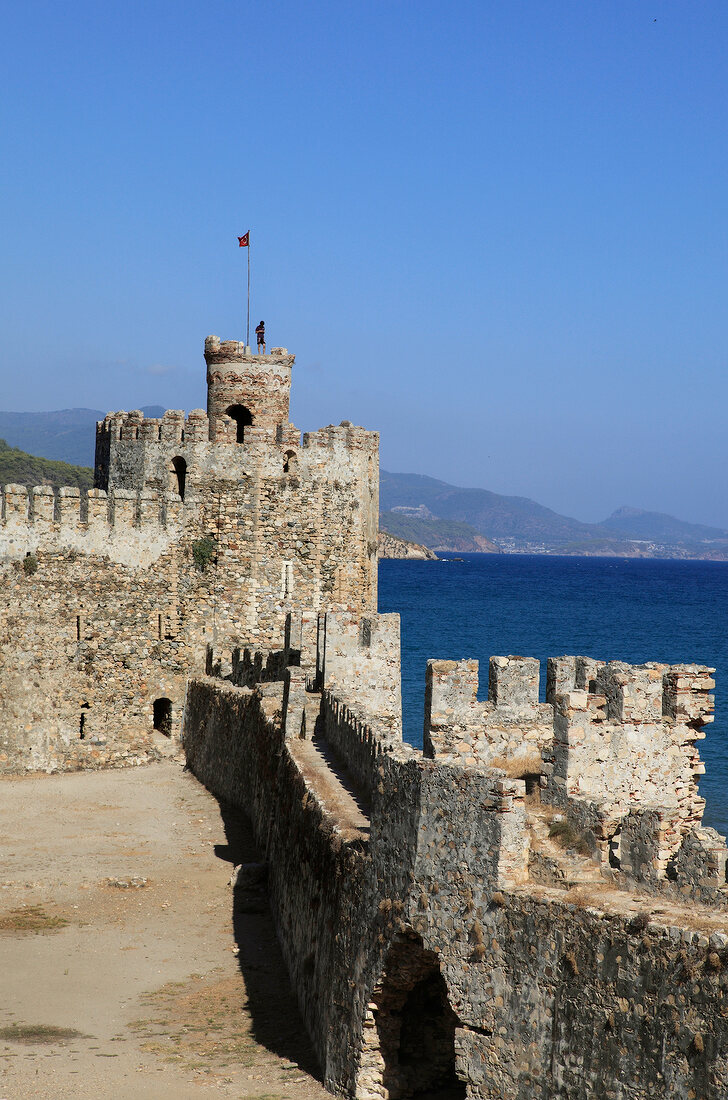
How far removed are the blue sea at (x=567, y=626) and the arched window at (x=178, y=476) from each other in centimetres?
1049

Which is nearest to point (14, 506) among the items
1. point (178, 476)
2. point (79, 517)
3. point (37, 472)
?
point (79, 517)

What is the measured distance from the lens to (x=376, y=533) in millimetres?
35469

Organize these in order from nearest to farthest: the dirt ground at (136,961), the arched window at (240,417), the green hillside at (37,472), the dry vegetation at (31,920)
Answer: the dirt ground at (136,961), the dry vegetation at (31,920), the arched window at (240,417), the green hillside at (37,472)

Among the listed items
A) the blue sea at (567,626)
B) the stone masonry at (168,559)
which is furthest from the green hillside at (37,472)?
the stone masonry at (168,559)

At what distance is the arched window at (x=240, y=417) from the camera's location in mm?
33406

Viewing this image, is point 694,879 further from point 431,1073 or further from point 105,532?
point 105,532

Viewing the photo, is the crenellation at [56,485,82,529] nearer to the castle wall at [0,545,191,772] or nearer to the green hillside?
the castle wall at [0,545,191,772]

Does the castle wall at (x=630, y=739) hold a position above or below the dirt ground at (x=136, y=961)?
above

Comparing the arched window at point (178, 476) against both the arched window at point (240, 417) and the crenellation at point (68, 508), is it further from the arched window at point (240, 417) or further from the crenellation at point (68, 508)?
the crenellation at point (68, 508)

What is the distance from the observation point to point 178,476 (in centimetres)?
3325

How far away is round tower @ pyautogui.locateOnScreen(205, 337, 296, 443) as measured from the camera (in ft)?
109

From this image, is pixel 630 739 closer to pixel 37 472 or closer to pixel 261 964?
pixel 261 964

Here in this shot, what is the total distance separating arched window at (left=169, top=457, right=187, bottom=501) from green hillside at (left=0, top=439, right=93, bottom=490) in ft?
269

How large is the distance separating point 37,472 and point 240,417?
307ft
